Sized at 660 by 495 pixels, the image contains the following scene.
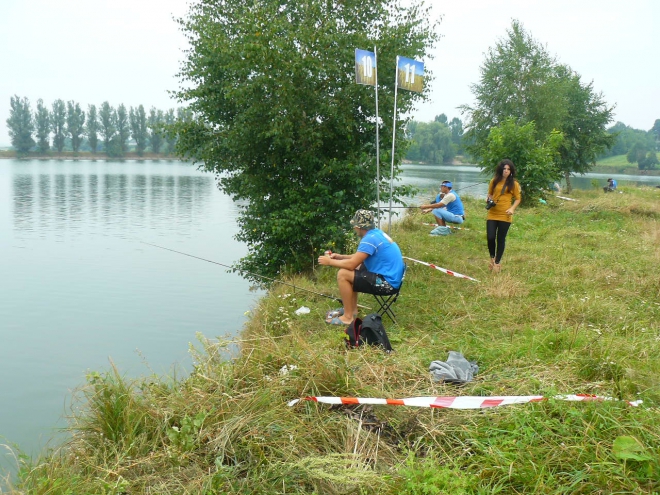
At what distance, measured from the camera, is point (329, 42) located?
1015 centimetres

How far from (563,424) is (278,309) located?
4377 mm

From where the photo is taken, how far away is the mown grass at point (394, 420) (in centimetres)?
305

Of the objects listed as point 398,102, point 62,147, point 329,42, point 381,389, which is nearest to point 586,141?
point 398,102

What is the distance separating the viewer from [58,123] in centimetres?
9144

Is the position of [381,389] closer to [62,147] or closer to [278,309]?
[278,309]

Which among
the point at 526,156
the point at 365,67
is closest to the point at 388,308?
the point at 365,67

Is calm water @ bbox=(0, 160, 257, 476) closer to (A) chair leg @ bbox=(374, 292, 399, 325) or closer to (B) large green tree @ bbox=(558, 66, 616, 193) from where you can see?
(A) chair leg @ bbox=(374, 292, 399, 325)

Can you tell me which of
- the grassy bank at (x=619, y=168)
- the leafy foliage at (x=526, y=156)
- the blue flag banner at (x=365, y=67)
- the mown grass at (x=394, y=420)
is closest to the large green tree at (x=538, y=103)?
the leafy foliage at (x=526, y=156)

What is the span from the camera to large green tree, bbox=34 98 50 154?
88.2 m

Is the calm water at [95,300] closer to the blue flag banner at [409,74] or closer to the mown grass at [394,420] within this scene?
the mown grass at [394,420]

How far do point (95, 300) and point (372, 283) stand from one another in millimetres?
6902

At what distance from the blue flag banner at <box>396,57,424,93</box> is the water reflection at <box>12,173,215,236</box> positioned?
1223 cm

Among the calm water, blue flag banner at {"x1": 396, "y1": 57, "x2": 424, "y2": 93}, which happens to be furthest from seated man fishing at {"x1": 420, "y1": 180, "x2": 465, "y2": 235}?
the calm water

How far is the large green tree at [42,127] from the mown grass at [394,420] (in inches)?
3786
